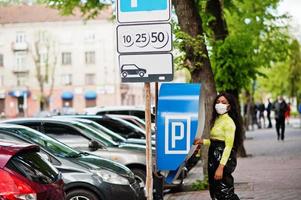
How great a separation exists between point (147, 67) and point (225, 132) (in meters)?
1.96

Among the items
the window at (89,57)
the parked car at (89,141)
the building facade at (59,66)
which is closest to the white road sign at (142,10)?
the parked car at (89,141)

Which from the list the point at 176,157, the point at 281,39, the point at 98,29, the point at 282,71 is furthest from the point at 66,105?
the point at 176,157

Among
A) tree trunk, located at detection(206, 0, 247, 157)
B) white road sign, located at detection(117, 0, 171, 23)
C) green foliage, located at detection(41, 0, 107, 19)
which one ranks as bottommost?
white road sign, located at detection(117, 0, 171, 23)

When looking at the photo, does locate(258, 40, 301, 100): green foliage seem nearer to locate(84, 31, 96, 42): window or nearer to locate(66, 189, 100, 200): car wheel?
locate(84, 31, 96, 42): window

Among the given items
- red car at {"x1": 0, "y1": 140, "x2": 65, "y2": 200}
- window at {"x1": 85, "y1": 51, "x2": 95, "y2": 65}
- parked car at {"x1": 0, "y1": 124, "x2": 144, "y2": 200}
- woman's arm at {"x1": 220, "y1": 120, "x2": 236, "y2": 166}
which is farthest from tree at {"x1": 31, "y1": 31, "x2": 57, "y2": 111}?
red car at {"x1": 0, "y1": 140, "x2": 65, "y2": 200}

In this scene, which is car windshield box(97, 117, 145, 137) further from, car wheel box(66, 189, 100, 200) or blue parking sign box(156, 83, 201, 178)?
blue parking sign box(156, 83, 201, 178)

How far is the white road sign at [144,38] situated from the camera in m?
7.05

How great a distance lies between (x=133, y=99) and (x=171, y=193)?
3004 inches

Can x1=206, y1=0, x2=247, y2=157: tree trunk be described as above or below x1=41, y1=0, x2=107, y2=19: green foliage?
below

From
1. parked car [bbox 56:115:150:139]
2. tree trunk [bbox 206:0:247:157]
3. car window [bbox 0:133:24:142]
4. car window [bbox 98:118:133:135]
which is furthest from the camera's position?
tree trunk [bbox 206:0:247:157]

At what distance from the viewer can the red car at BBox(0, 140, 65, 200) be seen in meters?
6.05

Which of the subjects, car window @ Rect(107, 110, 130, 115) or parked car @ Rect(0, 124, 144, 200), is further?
car window @ Rect(107, 110, 130, 115)

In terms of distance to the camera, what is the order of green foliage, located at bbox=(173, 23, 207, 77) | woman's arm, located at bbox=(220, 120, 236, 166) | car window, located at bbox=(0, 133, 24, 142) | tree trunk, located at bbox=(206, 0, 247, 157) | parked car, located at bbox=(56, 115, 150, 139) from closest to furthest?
woman's arm, located at bbox=(220, 120, 236, 166)
car window, located at bbox=(0, 133, 24, 142)
green foliage, located at bbox=(173, 23, 207, 77)
parked car, located at bbox=(56, 115, 150, 139)
tree trunk, located at bbox=(206, 0, 247, 157)

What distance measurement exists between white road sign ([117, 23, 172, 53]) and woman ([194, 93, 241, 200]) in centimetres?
196
